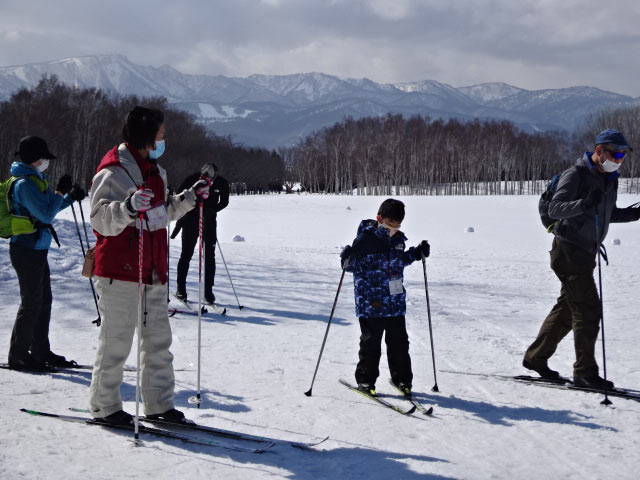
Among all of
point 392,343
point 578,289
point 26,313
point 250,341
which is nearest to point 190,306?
point 250,341

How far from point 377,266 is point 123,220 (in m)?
2.05

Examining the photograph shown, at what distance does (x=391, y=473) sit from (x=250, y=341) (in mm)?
3474

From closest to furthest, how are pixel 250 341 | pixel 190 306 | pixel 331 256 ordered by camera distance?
pixel 250 341, pixel 190 306, pixel 331 256

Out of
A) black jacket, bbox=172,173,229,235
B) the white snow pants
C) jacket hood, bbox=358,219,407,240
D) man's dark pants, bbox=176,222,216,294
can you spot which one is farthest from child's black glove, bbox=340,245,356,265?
man's dark pants, bbox=176,222,216,294

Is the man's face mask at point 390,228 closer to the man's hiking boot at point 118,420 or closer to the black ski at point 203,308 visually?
the man's hiking boot at point 118,420

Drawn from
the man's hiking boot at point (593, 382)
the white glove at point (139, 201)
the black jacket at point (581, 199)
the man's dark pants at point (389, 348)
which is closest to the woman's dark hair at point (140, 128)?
the white glove at point (139, 201)

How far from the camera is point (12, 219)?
473cm

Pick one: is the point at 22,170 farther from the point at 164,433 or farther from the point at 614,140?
the point at 614,140

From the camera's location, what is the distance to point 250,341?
643 centimetres

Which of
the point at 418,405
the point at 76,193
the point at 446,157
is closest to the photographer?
the point at 418,405

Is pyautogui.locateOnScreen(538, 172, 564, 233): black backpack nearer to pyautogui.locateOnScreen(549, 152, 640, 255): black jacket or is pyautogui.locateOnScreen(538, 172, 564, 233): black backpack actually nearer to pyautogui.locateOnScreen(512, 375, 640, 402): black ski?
pyautogui.locateOnScreen(549, 152, 640, 255): black jacket

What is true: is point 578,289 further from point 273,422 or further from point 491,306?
point 491,306

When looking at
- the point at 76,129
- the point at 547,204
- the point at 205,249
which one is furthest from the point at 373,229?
the point at 76,129

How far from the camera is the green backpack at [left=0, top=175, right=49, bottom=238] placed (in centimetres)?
472
